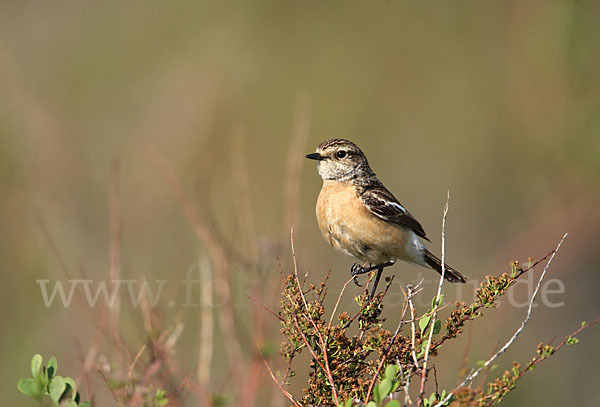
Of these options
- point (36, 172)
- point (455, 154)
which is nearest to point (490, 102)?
point (455, 154)

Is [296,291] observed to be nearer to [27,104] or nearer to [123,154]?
[123,154]

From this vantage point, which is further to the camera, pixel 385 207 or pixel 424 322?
pixel 385 207

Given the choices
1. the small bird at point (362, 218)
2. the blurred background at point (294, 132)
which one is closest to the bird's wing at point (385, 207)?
the small bird at point (362, 218)

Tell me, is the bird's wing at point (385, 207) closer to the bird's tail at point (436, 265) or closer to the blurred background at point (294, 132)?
the bird's tail at point (436, 265)

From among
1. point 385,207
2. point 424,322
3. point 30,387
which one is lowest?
point 30,387

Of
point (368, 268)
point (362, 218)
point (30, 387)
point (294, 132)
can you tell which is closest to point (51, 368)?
point (30, 387)

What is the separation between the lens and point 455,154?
1241cm

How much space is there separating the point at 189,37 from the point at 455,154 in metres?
5.42

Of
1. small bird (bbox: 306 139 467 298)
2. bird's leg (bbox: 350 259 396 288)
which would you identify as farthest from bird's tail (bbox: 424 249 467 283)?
bird's leg (bbox: 350 259 396 288)

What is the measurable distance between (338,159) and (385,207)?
0.54m

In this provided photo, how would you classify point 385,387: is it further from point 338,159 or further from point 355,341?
point 338,159

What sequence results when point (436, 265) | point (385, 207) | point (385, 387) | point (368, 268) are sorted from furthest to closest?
1. point (436, 265)
2. point (368, 268)
3. point (385, 207)
4. point (385, 387)

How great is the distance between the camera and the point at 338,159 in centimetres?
545

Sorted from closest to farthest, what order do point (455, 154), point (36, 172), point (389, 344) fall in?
point (389, 344), point (36, 172), point (455, 154)
